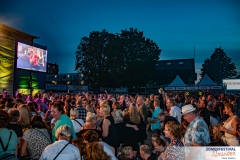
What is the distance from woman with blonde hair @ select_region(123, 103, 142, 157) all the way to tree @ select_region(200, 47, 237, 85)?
234ft

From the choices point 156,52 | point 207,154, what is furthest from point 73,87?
point 207,154

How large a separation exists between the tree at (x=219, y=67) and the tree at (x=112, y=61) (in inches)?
1394

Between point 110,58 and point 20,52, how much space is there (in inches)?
854

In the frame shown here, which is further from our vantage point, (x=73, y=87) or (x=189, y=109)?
(x=73, y=87)

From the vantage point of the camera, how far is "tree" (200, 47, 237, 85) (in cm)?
7450

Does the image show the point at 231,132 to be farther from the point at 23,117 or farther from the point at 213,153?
the point at 23,117

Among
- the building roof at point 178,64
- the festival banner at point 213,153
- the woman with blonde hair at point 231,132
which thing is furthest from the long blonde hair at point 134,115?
the building roof at point 178,64

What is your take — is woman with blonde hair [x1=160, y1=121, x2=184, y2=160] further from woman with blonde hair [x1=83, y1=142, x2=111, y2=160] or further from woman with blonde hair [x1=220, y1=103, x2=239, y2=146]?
woman with blonde hair [x1=220, y1=103, x2=239, y2=146]

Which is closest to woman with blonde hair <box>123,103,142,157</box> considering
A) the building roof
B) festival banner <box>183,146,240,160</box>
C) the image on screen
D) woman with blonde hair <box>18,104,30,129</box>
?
woman with blonde hair <box>18,104,30,129</box>

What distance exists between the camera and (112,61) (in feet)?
140

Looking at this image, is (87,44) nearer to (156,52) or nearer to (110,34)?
(110,34)

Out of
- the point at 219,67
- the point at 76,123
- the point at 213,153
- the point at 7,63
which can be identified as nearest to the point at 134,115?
the point at 76,123

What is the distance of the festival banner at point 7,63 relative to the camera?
75.1ft

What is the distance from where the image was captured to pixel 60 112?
213 inches
